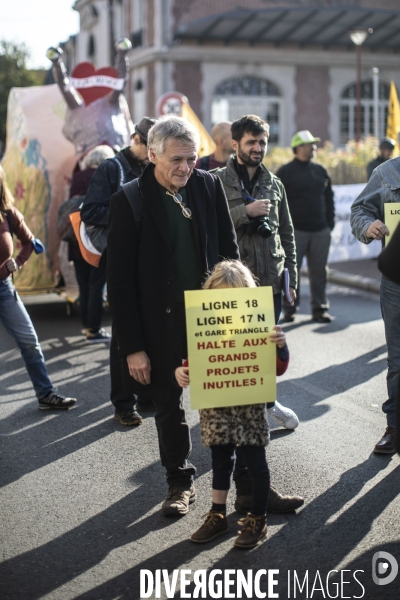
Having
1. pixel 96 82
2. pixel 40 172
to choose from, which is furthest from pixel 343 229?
pixel 40 172

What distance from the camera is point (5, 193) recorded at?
6051 mm

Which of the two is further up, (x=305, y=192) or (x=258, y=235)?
(x=305, y=192)

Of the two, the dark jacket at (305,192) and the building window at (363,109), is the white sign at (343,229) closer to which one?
the dark jacket at (305,192)

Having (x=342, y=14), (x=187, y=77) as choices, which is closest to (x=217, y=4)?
(x=187, y=77)

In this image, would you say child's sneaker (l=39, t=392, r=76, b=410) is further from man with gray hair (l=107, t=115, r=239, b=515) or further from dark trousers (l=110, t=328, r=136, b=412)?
man with gray hair (l=107, t=115, r=239, b=515)

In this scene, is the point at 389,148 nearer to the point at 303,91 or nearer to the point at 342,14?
the point at 342,14

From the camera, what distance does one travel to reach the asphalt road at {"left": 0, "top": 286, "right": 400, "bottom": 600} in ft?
12.2

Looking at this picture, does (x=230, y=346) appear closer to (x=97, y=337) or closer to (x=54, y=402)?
(x=54, y=402)

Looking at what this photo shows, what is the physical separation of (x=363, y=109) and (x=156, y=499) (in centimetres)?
3125

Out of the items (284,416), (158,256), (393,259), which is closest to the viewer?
(393,259)

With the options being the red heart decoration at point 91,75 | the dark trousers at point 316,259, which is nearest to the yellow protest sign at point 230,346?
the dark trousers at point 316,259

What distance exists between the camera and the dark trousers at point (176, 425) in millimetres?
4219

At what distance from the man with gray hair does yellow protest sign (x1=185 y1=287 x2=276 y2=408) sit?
0.42m

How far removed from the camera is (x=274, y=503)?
14.2ft
